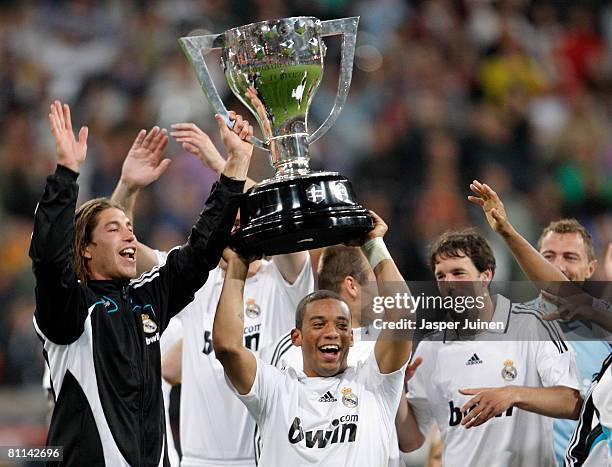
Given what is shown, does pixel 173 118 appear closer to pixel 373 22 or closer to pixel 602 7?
pixel 373 22

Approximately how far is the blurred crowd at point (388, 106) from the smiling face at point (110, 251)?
323 cm

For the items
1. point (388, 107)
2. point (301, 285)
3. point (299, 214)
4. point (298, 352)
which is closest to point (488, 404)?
point (298, 352)

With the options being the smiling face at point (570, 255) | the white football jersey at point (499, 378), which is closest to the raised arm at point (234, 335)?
the white football jersey at point (499, 378)

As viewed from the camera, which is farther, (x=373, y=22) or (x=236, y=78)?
(x=373, y=22)

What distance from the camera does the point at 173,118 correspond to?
7930mm

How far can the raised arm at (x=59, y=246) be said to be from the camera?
10.3ft

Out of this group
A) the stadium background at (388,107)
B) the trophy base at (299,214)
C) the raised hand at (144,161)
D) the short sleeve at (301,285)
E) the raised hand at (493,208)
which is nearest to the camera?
the trophy base at (299,214)

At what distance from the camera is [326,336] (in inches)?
143

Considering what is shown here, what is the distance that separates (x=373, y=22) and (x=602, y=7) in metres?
1.93

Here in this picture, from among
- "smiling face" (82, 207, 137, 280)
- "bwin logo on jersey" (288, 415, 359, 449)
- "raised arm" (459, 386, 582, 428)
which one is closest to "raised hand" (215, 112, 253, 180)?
"smiling face" (82, 207, 137, 280)

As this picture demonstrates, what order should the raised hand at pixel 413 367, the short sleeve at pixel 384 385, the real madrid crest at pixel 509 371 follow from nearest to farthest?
the short sleeve at pixel 384 385 → the real madrid crest at pixel 509 371 → the raised hand at pixel 413 367

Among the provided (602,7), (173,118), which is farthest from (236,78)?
(602,7)

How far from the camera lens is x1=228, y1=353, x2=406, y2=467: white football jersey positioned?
3551 mm

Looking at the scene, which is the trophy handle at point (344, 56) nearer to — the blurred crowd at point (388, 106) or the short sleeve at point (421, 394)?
the short sleeve at point (421, 394)
